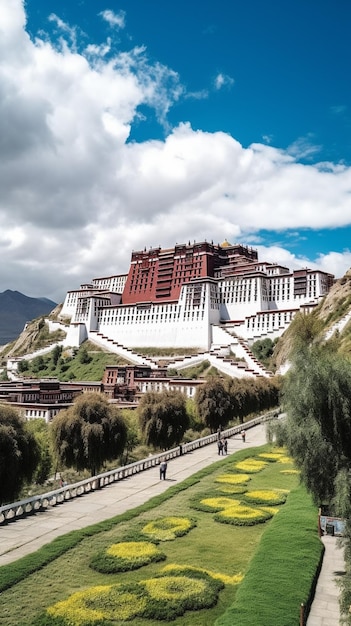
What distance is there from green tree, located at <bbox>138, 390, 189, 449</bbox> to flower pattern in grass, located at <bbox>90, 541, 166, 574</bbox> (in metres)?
20.4

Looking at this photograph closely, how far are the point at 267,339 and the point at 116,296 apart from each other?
175ft

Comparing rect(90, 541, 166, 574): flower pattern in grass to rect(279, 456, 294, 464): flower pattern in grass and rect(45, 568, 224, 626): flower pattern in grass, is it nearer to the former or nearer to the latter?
rect(45, 568, 224, 626): flower pattern in grass

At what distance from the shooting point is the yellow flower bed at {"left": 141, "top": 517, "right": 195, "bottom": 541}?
18.7 meters

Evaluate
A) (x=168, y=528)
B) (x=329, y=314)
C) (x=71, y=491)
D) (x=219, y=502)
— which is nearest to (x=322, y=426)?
(x=168, y=528)

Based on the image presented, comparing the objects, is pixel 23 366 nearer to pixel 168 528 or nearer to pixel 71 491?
pixel 71 491

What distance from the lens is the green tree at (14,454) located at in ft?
71.1

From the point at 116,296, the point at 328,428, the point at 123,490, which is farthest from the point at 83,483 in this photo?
the point at 116,296

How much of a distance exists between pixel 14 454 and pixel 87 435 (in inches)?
309

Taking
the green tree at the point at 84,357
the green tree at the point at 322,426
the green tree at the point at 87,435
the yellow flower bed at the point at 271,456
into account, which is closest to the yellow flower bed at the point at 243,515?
the green tree at the point at 322,426

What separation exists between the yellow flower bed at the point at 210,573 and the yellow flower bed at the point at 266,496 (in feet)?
27.2

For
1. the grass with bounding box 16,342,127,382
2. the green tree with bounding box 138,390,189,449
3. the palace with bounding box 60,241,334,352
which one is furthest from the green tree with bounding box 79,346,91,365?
the green tree with bounding box 138,390,189,449

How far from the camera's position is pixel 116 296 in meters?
140

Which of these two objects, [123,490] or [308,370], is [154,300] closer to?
[123,490]

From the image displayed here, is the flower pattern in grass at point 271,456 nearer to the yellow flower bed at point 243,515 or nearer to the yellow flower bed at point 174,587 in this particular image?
the yellow flower bed at point 243,515
